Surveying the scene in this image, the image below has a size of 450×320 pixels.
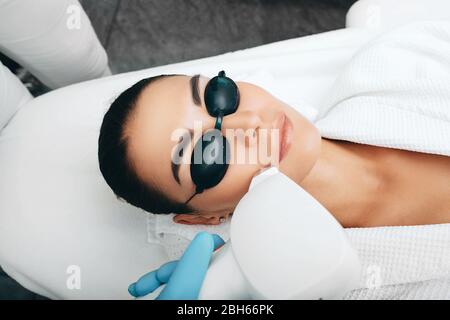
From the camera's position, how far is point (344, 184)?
0.92m

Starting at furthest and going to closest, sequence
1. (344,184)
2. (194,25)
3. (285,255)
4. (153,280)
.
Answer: (194,25) < (344,184) < (153,280) < (285,255)

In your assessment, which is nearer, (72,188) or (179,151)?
→ (179,151)

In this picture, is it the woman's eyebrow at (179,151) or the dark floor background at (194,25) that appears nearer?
the woman's eyebrow at (179,151)

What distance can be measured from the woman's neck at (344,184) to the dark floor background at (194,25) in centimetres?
94

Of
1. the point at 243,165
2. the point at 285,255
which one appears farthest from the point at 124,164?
the point at 285,255

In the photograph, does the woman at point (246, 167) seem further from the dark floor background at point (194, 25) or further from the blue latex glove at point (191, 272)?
the dark floor background at point (194, 25)

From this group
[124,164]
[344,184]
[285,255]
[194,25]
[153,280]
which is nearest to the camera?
[285,255]

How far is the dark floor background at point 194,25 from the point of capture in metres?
1.73

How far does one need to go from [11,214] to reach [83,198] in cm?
15

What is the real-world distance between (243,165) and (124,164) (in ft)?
0.71

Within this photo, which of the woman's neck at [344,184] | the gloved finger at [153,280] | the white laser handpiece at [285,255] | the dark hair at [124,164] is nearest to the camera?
the white laser handpiece at [285,255]

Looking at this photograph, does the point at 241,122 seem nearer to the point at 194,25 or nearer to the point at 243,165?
the point at 243,165

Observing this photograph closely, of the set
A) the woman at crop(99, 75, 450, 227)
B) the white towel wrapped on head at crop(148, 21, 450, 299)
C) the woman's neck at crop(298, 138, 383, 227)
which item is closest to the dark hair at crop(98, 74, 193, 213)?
the woman at crop(99, 75, 450, 227)

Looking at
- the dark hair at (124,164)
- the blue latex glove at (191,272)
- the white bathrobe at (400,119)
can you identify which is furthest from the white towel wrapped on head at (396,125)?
the blue latex glove at (191,272)
